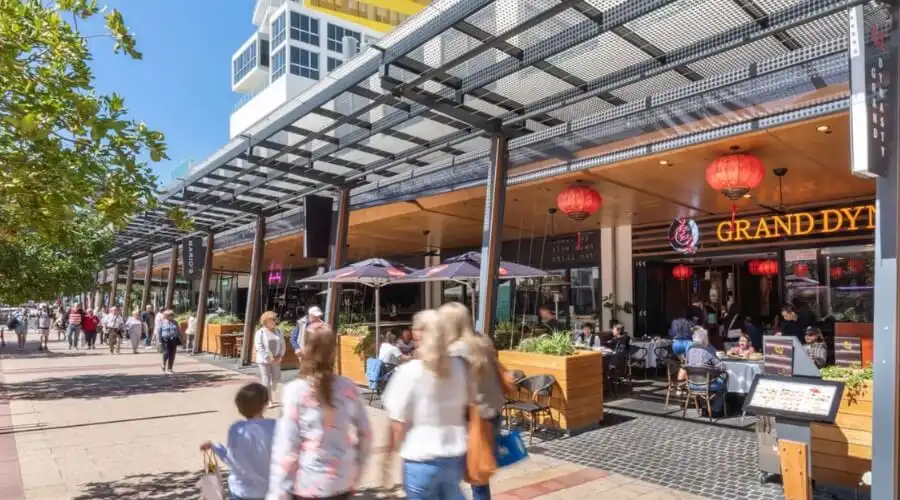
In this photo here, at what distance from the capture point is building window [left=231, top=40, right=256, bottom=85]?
215 ft

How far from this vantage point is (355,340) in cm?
1184

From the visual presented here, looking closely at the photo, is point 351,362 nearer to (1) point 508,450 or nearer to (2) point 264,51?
(1) point 508,450

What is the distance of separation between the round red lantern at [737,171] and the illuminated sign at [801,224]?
4329 millimetres

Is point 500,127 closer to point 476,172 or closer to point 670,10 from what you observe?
point 476,172

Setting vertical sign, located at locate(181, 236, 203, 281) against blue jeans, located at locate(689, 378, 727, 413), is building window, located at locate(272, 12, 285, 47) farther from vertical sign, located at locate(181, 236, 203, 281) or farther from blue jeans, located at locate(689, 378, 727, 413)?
blue jeans, located at locate(689, 378, 727, 413)

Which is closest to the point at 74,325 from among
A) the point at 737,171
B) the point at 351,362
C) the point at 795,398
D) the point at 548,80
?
the point at 351,362

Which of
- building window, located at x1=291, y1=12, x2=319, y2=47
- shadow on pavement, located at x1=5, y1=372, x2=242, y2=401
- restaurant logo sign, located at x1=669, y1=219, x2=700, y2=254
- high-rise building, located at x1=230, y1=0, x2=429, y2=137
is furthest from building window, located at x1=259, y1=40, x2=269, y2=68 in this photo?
restaurant logo sign, located at x1=669, y1=219, x2=700, y2=254

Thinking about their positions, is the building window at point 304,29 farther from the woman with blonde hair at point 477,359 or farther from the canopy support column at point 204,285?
the woman with blonde hair at point 477,359

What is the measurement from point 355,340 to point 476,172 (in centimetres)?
451

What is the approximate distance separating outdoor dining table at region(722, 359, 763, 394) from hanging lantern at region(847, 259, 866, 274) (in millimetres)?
4830

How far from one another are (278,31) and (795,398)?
63.8 m

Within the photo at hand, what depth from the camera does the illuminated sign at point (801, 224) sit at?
35.9ft

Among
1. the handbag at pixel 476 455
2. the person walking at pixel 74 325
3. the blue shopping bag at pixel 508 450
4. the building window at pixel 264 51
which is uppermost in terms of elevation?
the building window at pixel 264 51

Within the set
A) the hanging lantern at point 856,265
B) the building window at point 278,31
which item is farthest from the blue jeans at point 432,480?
the building window at point 278,31
